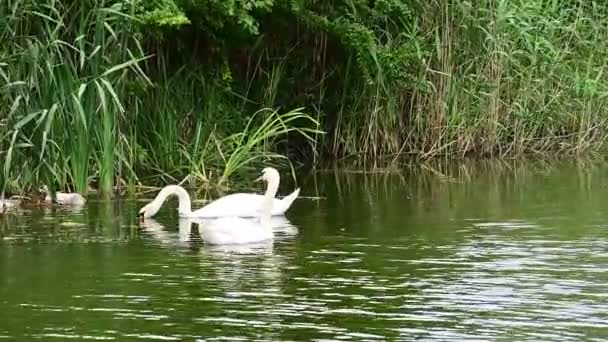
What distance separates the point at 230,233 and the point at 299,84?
8288mm

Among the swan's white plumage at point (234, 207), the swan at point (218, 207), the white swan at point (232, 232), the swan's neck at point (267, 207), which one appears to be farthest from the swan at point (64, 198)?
the white swan at point (232, 232)

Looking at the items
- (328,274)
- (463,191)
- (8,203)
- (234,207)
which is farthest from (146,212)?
(463,191)

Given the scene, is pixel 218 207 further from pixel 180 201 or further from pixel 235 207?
pixel 180 201

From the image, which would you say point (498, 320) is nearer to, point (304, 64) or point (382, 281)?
point (382, 281)

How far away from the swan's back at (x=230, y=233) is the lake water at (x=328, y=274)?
11 cm

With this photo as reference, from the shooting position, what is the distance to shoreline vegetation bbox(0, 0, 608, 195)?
43.6 feet

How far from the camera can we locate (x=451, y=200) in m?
14.1

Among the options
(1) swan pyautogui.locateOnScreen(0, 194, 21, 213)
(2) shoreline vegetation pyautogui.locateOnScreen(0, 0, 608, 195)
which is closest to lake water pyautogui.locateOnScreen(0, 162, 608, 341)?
(1) swan pyautogui.locateOnScreen(0, 194, 21, 213)

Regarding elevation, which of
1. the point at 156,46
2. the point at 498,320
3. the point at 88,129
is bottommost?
the point at 498,320

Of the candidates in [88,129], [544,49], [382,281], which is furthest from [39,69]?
[544,49]

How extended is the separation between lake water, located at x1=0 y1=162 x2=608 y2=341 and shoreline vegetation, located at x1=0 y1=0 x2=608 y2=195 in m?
1.26

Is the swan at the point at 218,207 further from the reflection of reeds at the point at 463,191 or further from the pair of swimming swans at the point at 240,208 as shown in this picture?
the reflection of reeds at the point at 463,191

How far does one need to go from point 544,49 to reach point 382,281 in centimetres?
1069

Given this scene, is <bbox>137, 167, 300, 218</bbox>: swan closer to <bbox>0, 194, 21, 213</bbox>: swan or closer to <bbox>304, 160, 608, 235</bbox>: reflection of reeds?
<bbox>304, 160, 608, 235</bbox>: reflection of reeds
